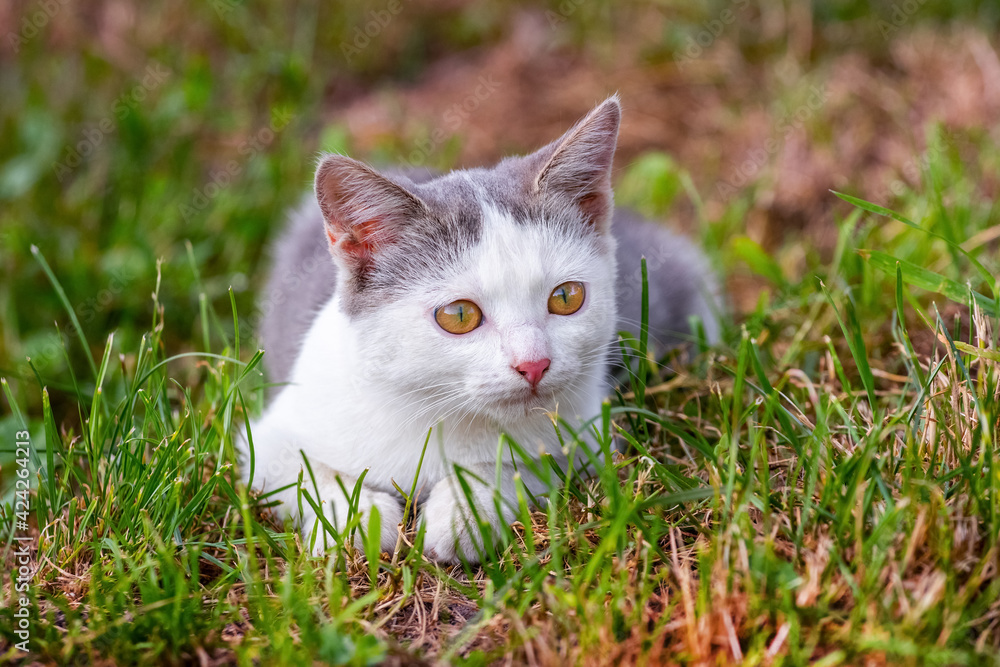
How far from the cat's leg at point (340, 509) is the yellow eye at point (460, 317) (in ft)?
1.49

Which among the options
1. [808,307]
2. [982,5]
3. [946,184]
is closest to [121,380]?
[808,307]

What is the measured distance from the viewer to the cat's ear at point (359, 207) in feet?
6.27

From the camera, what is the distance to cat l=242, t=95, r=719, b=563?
189cm

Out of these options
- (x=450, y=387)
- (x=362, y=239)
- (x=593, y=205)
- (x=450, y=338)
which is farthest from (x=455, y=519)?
(x=593, y=205)

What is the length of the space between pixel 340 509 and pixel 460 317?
0.60 m

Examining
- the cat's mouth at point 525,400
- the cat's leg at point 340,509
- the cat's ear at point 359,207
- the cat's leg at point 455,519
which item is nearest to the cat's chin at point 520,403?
the cat's mouth at point 525,400

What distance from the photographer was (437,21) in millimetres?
5418

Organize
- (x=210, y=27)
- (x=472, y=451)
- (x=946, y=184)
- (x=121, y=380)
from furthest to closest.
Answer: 1. (x=210, y=27)
2. (x=946, y=184)
3. (x=121, y=380)
4. (x=472, y=451)

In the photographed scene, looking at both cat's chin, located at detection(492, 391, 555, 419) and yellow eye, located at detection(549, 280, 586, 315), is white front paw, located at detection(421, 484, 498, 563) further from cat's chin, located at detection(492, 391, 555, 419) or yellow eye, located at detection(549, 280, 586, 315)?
yellow eye, located at detection(549, 280, 586, 315)

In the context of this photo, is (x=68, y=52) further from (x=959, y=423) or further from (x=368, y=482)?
A: (x=959, y=423)

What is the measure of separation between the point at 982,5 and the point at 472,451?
14.8 feet

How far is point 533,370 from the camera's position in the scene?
1.81m

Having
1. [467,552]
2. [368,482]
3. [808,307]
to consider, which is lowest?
[467,552]

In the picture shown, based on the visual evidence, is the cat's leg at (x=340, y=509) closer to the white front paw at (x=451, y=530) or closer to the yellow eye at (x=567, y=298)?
the white front paw at (x=451, y=530)
